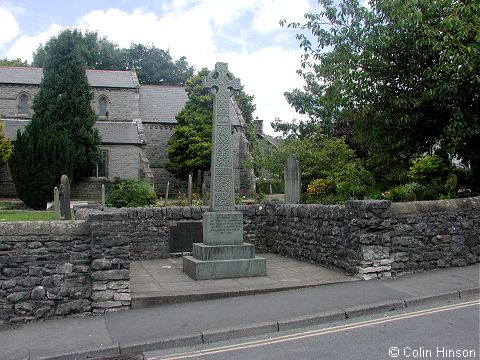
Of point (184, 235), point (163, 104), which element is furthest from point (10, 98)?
point (184, 235)

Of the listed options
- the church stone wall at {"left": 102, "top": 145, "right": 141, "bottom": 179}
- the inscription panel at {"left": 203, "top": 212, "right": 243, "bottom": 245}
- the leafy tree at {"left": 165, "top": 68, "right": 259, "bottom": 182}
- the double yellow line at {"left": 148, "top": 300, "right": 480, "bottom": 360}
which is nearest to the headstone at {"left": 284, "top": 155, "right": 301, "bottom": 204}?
the inscription panel at {"left": 203, "top": 212, "right": 243, "bottom": 245}

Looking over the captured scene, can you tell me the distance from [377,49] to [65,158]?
23.8m

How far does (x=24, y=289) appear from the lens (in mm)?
7066

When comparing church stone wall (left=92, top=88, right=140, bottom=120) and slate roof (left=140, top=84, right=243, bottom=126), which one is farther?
slate roof (left=140, top=84, right=243, bottom=126)

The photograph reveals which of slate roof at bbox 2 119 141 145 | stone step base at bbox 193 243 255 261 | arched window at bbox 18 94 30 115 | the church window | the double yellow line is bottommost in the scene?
the double yellow line

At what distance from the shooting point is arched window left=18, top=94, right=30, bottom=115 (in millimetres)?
41438

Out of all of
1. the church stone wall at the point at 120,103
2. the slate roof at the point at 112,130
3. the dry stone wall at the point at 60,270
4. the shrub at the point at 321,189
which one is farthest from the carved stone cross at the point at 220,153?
the church stone wall at the point at 120,103

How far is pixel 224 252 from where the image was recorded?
9766 mm

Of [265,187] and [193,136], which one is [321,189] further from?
[265,187]

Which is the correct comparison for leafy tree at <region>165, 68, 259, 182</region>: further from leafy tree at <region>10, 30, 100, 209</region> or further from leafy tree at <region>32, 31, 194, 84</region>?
leafy tree at <region>32, 31, 194, 84</region>

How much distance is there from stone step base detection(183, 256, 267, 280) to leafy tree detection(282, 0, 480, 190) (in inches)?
231

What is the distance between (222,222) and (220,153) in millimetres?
1474

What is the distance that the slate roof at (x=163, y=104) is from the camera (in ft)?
147

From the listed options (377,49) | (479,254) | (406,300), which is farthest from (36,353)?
(377,49)
